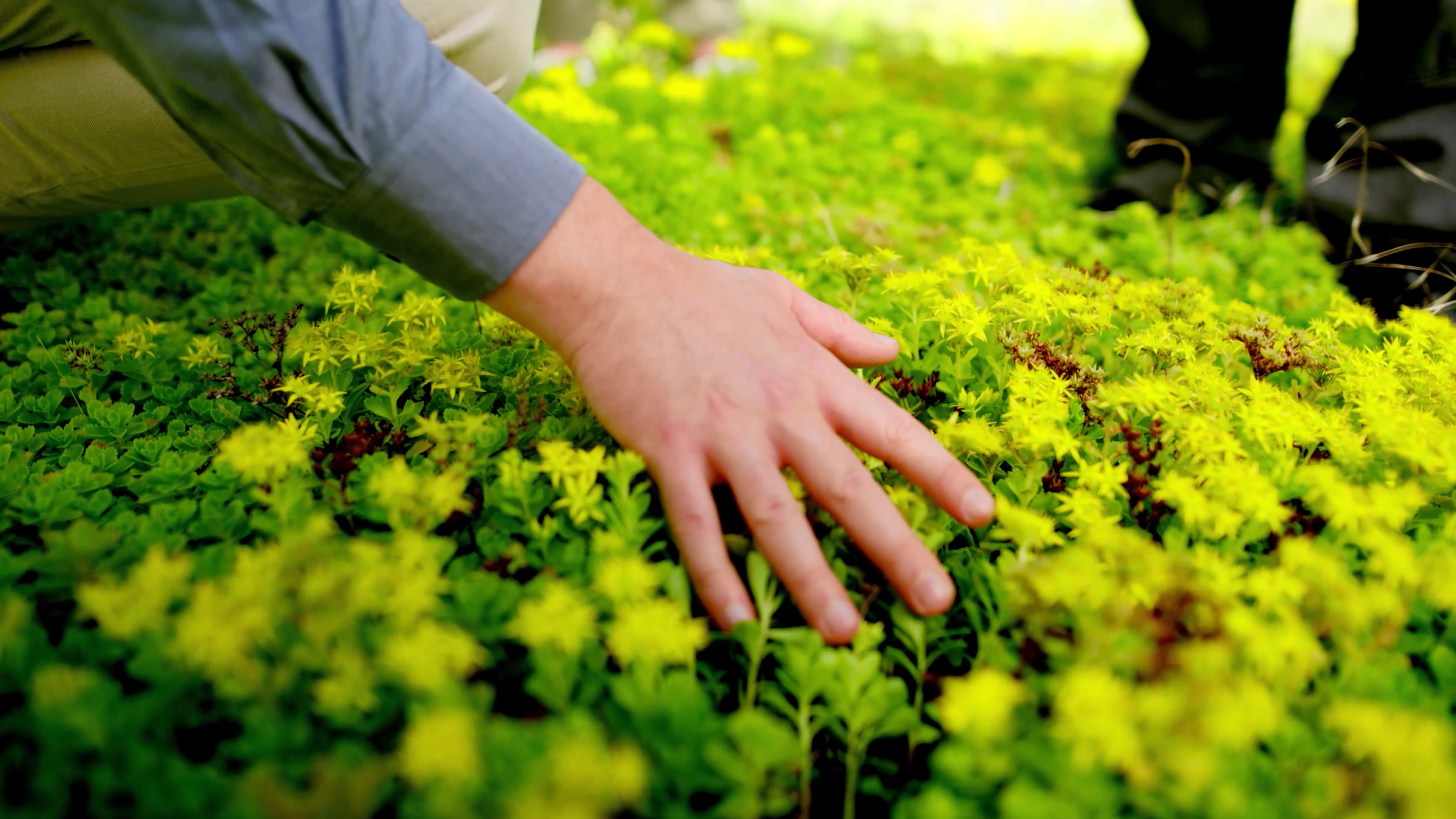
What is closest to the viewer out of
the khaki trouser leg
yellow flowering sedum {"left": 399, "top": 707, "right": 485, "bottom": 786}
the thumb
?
yellow flowering sedum {"left": 399, "top": 707, "right": 485, "bottom": 786}

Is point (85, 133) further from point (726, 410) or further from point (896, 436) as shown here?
point (896, 436)

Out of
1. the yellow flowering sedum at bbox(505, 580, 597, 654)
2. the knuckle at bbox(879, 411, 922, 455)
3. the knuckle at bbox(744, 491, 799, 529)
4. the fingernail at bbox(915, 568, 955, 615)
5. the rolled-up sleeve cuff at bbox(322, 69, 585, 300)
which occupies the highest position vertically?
the rolled-up sleeve cuff at bbox(322, 69, 585, 300)

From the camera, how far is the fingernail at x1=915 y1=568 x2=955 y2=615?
3.91ft

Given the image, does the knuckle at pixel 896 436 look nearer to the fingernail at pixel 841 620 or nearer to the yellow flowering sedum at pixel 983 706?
the fingernail at pixel 841 620

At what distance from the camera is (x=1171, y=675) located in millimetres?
1049

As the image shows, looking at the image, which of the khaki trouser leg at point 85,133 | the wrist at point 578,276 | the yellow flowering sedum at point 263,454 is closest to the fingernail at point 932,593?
the wrist at point 578,276

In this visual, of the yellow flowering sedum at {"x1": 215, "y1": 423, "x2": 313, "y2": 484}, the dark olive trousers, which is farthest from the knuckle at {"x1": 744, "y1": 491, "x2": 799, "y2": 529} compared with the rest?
the dark olive trousers

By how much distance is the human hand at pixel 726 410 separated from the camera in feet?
3.98

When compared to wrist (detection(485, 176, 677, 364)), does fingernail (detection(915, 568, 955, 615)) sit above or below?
below

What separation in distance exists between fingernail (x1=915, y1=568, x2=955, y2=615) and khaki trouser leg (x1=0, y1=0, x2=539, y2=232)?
174 centimetres

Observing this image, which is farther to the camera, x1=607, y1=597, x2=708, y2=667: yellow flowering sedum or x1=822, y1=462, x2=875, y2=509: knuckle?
x1=822, y1=462, x2=875, y2=509: knuckle

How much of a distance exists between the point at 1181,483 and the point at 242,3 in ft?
5.06

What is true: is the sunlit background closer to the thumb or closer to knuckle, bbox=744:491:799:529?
the thumb

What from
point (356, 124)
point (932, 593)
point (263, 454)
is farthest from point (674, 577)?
point (356, 124)
